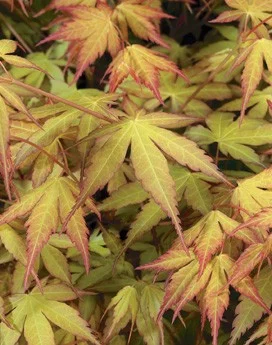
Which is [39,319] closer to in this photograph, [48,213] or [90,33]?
[48,213]

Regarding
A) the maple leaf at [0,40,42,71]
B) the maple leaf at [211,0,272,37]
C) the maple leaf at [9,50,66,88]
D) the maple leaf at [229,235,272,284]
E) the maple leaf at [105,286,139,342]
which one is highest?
the maple leaf at [0,40,42,71]

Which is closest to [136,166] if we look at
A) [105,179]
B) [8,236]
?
[105,179]

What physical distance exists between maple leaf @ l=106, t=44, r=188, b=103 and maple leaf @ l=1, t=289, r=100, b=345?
365 mm

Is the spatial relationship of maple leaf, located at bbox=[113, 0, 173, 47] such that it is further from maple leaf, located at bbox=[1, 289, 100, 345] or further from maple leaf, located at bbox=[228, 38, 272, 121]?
maple leaf, located at bbox=[1, 289, 100, 345]

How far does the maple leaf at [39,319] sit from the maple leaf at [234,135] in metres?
0.40

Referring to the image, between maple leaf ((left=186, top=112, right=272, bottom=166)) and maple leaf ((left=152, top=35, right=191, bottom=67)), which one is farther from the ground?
maple leaf ((left=152, top=35, right=191, bottom=67))

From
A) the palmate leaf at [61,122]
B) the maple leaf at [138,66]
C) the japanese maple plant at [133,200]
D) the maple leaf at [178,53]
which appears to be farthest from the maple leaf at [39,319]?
the maple leaf at [178,53]

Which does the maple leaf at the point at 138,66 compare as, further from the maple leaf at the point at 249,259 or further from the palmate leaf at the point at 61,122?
the maple leaf at the point at 249,259

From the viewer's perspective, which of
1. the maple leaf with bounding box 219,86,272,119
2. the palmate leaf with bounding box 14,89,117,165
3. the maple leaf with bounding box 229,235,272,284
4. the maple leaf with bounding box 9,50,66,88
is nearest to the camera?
the maple leaf with bounding box 229,235,272,284

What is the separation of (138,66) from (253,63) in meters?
0.19

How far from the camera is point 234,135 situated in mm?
1261

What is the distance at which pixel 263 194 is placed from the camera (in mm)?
1051

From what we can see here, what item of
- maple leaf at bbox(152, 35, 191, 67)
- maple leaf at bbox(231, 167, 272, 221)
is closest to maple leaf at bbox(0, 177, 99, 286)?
maple leaf at bbox(231, 167, 272, 221)

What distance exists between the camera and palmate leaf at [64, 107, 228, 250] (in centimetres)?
96
